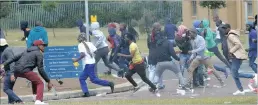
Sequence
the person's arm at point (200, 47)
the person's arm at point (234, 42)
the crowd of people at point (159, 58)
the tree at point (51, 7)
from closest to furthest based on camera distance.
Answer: the crowd of people at point (159, 58)
the person's arm at point (234, 42)
the person's arm at point (200, 47)
the tree at point (51, 7)

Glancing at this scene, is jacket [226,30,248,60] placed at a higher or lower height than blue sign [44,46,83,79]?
higher

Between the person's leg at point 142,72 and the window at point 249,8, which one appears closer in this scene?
the person's leg at point 142,72

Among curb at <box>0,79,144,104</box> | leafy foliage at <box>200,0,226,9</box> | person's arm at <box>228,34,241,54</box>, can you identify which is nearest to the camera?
person's arm at <box>228,34,241,54</box>

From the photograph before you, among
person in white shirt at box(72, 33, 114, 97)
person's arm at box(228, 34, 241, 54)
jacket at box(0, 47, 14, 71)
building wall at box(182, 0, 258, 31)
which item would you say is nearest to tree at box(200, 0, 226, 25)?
building wall at box(182, 0, 258, 31)

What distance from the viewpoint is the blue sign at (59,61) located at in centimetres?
1580

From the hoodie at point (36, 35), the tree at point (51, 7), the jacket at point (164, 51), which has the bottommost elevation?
the jacket at point (164, 51)

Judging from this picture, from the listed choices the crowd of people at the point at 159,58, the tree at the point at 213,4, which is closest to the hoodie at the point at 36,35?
the crowd of people at the point at 159,58

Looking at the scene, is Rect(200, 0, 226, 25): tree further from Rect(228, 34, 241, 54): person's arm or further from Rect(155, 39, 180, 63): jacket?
Rect(228, 34, 241, 54): person's arm

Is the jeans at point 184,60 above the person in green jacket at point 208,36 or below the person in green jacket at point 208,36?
below

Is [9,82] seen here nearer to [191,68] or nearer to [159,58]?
[159,58]

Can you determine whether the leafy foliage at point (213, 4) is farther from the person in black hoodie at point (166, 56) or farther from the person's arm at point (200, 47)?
the person in black hoodie at point (166, 56)

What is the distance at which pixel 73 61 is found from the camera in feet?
50.8

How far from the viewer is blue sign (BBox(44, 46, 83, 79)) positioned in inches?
622

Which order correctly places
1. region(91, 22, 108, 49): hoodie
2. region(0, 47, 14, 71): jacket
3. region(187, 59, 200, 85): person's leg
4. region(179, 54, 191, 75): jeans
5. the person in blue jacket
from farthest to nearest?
region(91, 22, 108, 49): hoodie → the person in blue jacket → region(179, 54, 191, 75): jeans → region(187, 59, 200, 85): person's leg → region(0, 47, 14, 71): jacket
